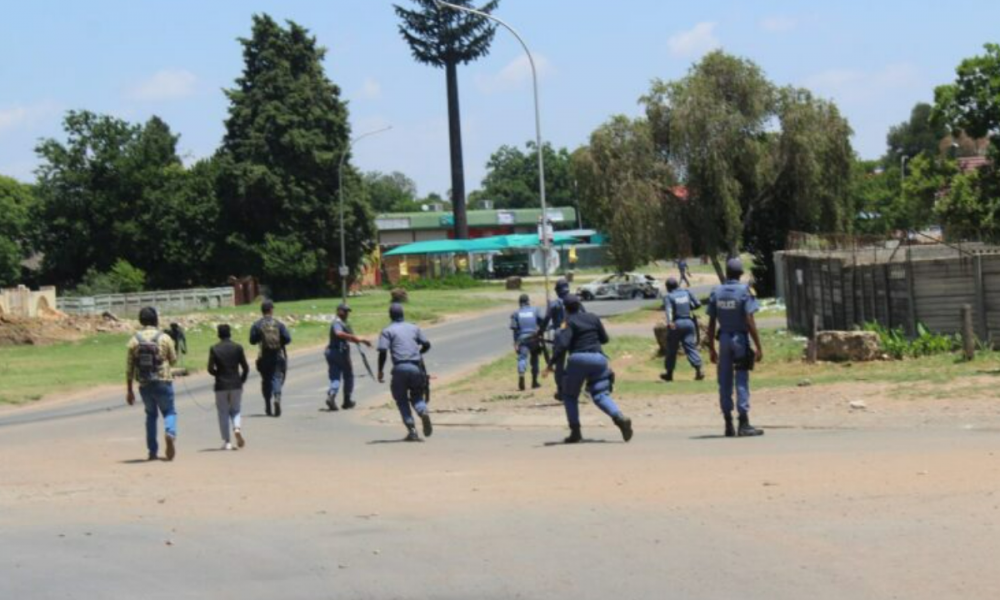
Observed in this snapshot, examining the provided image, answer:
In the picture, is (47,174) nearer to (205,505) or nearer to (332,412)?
(332,412)

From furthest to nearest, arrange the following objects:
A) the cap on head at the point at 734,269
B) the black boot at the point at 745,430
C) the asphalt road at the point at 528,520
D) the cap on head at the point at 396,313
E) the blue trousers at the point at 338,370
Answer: the blue trousers at the point at 338,370 → the cap on head at the point at 396,313 → the black boot at the point at 745,430 → the cap on head at the point at 734,269 → the asphalt road at the point at 528,520

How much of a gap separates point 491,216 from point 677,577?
121340 millimetres

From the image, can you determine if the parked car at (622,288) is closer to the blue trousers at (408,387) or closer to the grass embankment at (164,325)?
the grass embankment at (164,325)

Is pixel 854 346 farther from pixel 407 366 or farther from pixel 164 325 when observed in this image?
pixel 164 325

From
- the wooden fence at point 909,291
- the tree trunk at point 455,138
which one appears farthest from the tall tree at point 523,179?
the wooden fence at point 909,291

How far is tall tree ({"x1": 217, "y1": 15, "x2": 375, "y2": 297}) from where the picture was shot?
8006 cm

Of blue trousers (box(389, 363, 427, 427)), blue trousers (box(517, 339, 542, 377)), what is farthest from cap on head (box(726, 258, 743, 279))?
blue trousers (box(517, 339, 542, 377))

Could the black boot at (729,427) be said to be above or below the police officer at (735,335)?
below

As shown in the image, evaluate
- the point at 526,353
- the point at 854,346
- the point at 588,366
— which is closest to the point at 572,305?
the point at 588,366

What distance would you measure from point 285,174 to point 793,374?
202 feet

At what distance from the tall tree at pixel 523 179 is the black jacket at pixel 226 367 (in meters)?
139

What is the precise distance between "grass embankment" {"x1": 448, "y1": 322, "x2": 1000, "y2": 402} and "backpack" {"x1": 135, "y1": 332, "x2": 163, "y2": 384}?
26.2ft

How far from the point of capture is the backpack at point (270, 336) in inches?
845

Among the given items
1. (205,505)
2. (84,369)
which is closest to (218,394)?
(205,505)
